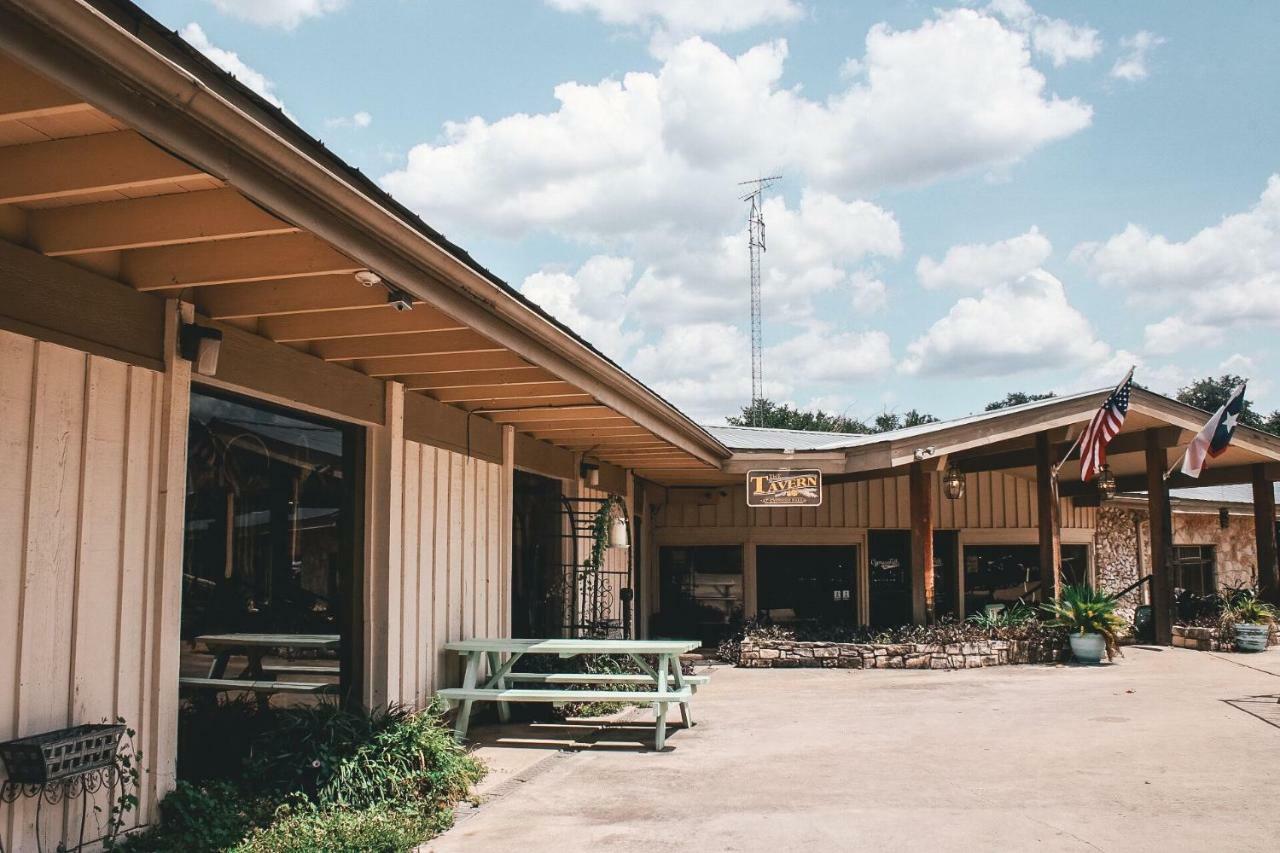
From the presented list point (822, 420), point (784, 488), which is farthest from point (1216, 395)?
point (784, 488)

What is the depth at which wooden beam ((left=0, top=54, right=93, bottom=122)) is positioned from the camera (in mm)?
2590

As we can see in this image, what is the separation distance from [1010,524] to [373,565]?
12.8 m

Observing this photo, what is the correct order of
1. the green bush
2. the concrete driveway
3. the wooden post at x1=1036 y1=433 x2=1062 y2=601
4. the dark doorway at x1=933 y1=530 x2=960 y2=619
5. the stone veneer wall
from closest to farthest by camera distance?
the green bush, the concrete driveway, the wooden post at x1=1036 y1=433 x2=1062 y2=601, the dark doorway at x1=933 y1=530 x2=960 y2=619, the stone veneer wall

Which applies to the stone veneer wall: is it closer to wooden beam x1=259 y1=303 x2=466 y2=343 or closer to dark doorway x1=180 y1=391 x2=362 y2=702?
dark doorway x1=180 y1=391 x2=362 y2=702

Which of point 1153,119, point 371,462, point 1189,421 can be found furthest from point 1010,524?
point 371,462

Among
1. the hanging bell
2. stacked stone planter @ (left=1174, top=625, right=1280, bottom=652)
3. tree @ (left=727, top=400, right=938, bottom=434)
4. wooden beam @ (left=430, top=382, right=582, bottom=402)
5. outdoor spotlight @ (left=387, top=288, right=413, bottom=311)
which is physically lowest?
stacked stone planter @ (left=1174, top=625, right=1280, bottom=652)

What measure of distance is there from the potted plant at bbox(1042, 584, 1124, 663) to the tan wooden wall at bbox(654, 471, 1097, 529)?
3676mm

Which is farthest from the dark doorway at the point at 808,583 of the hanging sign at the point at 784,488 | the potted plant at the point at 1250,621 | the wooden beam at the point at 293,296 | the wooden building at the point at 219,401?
the wooden beam at the point at 293,296

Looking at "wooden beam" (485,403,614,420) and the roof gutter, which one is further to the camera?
"wooden beam" (485,403,614,420)

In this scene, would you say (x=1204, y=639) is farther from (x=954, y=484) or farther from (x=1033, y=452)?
(x=954, y=484)

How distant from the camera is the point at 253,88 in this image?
10.7 ft

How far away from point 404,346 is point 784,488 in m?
7.40

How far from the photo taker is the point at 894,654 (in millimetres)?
12344

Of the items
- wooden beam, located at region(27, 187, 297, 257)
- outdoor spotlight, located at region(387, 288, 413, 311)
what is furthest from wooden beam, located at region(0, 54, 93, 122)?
outdoor spotlight, located at region(387, 288, 413, 311)
